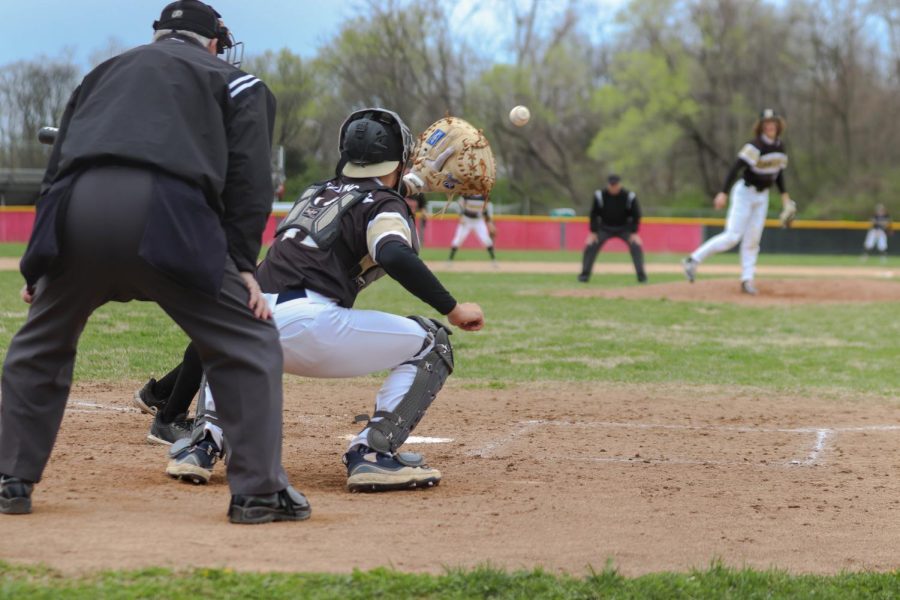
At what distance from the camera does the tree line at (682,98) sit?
49.4 meters

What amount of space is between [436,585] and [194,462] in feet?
6.18

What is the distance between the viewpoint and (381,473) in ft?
16.1

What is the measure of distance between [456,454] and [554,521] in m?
1.65

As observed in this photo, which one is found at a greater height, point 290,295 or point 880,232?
point 290,295

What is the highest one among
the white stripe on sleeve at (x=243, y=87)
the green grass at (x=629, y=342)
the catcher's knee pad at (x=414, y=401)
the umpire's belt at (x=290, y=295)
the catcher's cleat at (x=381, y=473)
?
the white stripe on sleeve at (x=243, y=87)

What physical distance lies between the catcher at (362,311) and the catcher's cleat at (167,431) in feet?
2.81

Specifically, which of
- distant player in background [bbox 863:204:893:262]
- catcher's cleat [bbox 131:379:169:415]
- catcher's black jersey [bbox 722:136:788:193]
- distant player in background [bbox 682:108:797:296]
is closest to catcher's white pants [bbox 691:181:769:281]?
distant player in background [bbox 682:108:797:296]

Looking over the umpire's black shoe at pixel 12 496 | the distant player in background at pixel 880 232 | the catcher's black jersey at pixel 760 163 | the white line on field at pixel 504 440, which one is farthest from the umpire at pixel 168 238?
the distant player in background at pixel 880 232

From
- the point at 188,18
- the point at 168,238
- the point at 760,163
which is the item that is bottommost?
the point at 168,238

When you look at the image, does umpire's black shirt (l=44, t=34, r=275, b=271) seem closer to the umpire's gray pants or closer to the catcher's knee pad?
the umpire's gray pants

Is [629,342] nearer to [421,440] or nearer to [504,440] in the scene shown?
[504,440]

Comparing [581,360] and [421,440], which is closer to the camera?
[421,440]

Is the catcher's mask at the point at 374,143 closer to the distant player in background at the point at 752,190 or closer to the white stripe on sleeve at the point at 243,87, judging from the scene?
the white stripe on sleeve at the point at 243,87

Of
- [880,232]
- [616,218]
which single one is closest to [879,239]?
[880,232]
